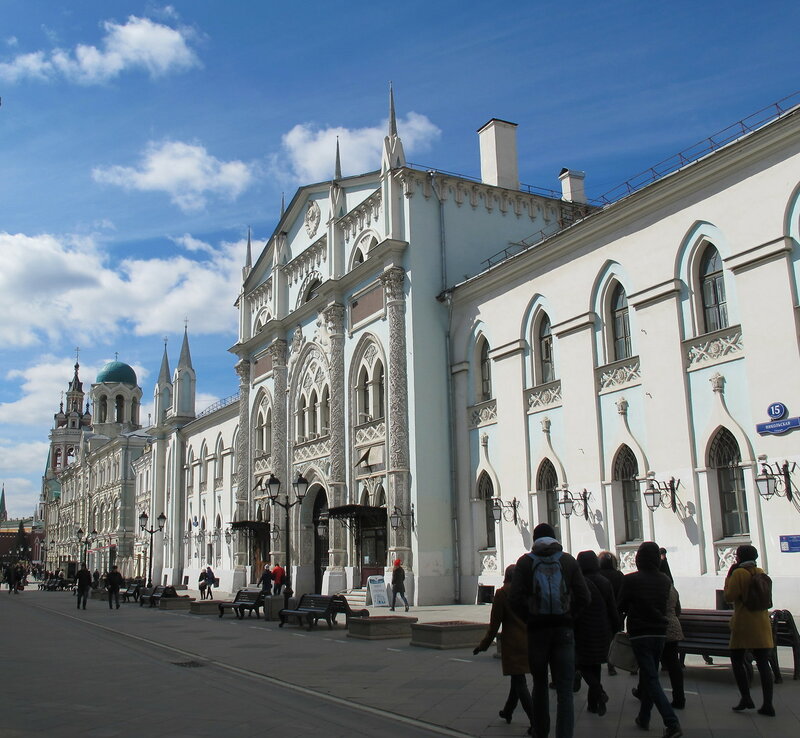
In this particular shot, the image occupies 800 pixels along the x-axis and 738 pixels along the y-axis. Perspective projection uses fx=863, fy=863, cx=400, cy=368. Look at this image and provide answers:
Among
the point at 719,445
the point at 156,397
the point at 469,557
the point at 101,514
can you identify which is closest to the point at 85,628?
the point at 469,557

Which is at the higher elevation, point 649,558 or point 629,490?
point 629,490

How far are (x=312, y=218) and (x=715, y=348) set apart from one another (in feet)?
71.5

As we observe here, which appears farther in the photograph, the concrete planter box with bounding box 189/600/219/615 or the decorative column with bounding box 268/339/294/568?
the decorative column with bounding box 268/339/294/568

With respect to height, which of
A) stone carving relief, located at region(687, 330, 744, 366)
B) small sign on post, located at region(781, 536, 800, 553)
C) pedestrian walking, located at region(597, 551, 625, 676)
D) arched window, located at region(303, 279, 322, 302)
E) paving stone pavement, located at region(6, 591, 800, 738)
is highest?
arched window, located at region(303, 279, 322, 302)

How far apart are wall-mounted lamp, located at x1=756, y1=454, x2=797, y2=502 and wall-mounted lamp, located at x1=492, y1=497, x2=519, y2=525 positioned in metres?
8.46

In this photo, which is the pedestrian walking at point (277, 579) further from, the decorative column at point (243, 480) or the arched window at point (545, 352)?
the decorative column at point (243, 480)

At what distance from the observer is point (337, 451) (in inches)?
1251

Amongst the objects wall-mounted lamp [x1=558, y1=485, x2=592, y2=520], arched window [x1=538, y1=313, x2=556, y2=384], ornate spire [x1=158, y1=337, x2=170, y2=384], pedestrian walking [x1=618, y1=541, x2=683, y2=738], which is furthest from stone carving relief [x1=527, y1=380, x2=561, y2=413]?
ornate spire [x1=158, y1=337, x2=170, y2=384]

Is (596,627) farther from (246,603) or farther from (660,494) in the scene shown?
(246,603)

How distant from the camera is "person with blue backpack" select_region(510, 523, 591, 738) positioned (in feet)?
23.5

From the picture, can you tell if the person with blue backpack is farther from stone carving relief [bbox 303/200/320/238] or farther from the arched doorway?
stone carving relief [bbox 303/200/320/238]

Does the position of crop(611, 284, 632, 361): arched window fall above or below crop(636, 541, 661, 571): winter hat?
above

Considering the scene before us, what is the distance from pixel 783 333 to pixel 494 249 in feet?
46.8

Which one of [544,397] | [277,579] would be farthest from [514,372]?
[277,579]
